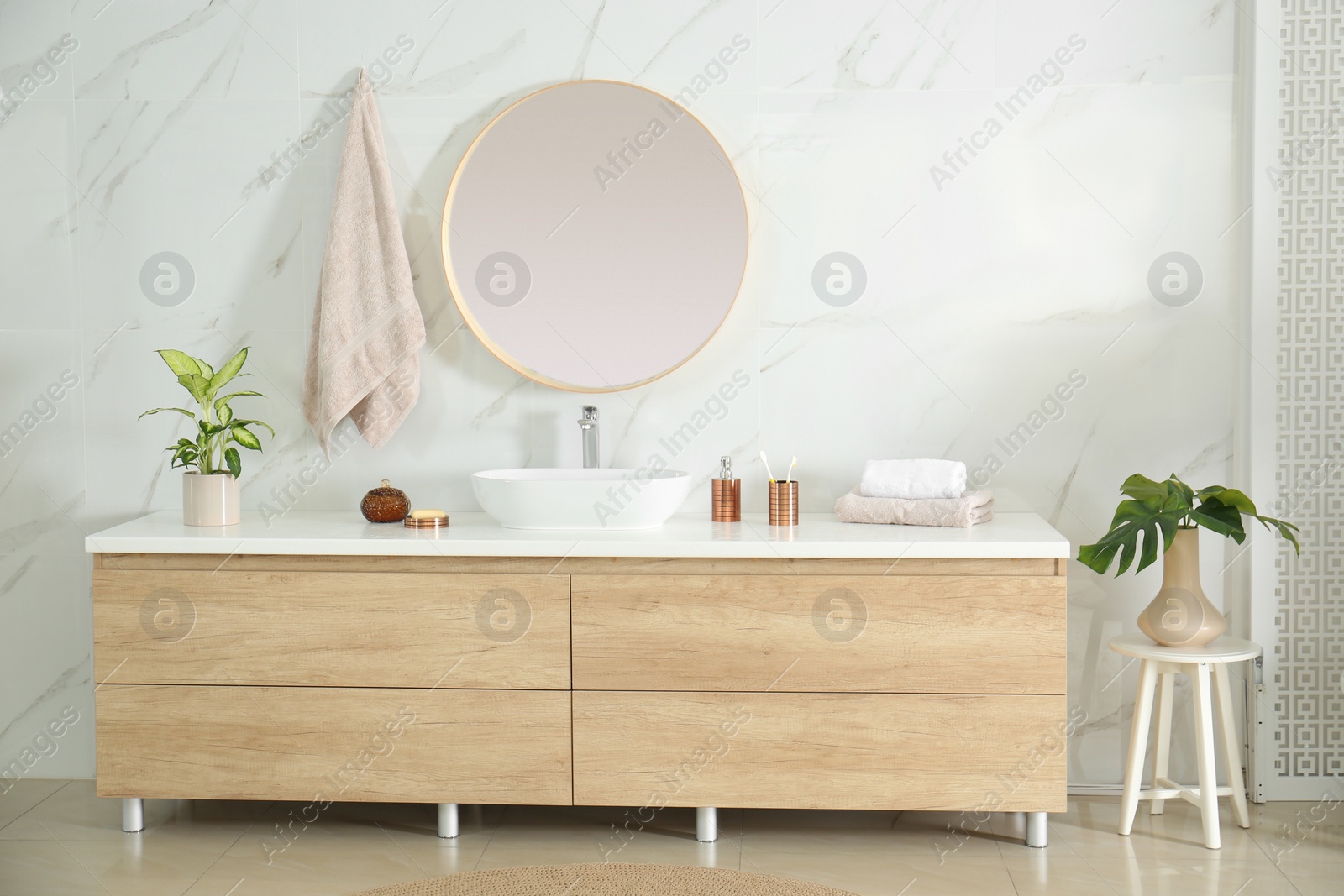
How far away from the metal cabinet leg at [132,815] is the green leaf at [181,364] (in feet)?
3.17

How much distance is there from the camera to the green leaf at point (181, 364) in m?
2.37

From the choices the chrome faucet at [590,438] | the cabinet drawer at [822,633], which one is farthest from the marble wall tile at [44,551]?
the cabinet drawer at [822,633]

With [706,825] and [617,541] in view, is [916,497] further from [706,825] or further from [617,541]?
[706,825]

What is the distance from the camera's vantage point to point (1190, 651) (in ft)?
7.39

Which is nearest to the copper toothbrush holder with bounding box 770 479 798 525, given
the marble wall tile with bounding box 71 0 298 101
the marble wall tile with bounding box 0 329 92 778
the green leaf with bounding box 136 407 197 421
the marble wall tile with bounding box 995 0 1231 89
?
the marble wall tile with bounding box 995 0 1231 89

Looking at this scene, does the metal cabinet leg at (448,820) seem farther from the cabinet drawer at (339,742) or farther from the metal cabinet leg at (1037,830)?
the metal cabinet leg at (1037,830)

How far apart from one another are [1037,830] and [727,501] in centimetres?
97

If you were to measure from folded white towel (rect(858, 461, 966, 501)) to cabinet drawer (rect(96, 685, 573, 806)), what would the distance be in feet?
2.76

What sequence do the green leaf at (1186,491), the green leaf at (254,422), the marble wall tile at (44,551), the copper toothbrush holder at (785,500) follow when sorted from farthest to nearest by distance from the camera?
the marble wall tile at (44,551)
the green leaf at (254,422)
the copper toothbrush holder at (785,500)
the green leaf at (1186,491)

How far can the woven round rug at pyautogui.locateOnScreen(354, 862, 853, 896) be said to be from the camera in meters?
2.03

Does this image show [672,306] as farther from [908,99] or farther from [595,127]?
[908,99]

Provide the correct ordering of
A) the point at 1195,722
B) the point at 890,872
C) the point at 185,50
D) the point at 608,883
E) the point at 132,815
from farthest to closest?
the point at 185,50, the point at 132,815, the point at 1195,722, the point at 890,872, the point at 608,883

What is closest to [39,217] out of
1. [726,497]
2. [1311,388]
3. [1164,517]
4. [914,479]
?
Answer: [726,497]

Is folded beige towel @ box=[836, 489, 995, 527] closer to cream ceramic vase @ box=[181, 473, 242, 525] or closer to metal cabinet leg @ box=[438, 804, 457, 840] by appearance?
metal cabinet leg @ box=[438, 804, 457, 840]
